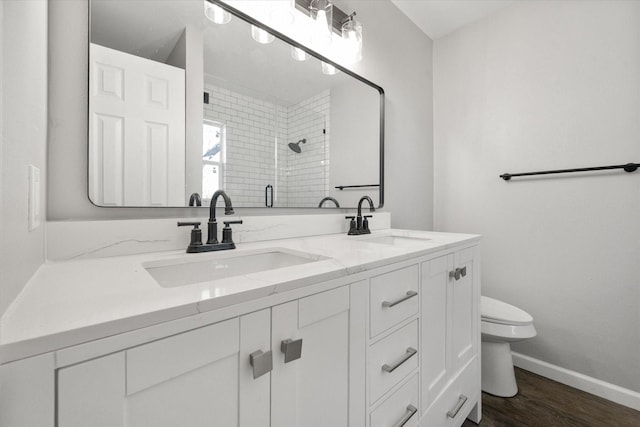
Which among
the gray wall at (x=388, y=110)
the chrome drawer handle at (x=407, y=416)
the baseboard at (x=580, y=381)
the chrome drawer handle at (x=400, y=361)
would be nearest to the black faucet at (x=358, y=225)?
the gray wall at (x=388, y=110)

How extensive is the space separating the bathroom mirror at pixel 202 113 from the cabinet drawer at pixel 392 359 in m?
0.71

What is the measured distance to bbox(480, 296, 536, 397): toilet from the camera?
1481 mm

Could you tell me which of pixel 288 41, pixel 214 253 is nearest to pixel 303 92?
pixel 288 41

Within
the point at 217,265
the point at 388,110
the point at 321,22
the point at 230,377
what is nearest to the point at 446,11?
the point at 388,110

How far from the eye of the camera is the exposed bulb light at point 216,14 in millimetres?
1063

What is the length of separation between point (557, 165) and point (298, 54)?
1.61 meters

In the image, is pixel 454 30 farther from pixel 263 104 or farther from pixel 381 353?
pixel 381 353

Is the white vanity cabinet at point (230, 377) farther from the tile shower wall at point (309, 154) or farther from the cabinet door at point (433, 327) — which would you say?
the tile shower wall at point (309, 154)

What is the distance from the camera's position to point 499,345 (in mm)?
1551

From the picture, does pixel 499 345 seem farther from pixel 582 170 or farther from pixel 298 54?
pixel 298 54

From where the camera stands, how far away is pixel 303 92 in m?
1.38

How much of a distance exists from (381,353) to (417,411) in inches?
13.1

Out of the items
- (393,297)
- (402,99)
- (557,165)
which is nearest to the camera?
(393,297)

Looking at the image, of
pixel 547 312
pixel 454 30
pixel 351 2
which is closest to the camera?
pixel 351 2
